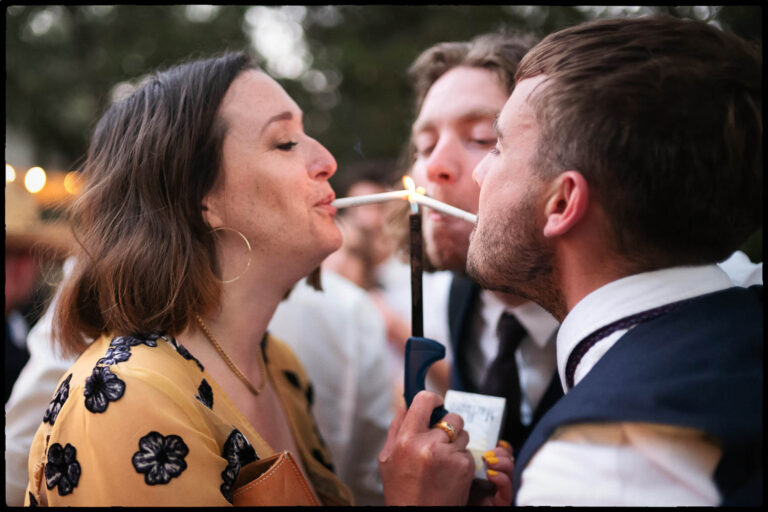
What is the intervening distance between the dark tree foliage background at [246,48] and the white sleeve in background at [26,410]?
6424 mm

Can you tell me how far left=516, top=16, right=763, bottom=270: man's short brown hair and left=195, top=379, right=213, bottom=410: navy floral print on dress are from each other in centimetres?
128

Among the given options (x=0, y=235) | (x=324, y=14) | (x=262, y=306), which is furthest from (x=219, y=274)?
(x=324, y=14)

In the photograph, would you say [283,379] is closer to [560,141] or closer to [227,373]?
[227,373]

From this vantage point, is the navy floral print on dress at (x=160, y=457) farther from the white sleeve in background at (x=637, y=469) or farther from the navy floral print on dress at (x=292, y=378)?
the navy floral print on dress at (x=292, y=378)

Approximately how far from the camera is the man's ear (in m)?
1.71

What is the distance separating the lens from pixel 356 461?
145 inches

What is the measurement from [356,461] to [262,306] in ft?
5.43

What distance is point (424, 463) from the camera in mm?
1897

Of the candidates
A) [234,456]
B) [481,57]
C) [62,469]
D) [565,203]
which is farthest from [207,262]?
[481,57]

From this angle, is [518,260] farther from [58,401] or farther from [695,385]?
[58,401]

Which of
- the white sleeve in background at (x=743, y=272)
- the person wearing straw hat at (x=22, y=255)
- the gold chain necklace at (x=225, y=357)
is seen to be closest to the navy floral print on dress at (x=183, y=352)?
the gold chain necklace at (x=225, y=357)

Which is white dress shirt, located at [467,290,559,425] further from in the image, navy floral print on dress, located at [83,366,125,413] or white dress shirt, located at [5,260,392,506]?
navy floral print on dress, located at [83,366,125,413]

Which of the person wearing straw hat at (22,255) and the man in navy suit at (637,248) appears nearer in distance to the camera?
the man in navy suit at (637,248)

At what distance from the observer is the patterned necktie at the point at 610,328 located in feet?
5.28
